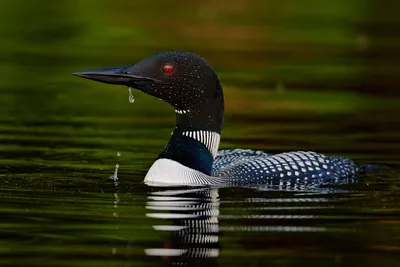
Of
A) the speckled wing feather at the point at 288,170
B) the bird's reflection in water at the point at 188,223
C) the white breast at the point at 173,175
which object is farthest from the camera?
the speckled wing feather at the point at 288,170

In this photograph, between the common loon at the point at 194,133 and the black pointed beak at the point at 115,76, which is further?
the common loon at the point at 194,133

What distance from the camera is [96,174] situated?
943 centimetres

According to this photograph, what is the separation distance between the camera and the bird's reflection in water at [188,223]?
664 cm

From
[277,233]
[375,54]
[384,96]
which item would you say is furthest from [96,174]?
[375,54]

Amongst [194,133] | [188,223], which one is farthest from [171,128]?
[188,223]

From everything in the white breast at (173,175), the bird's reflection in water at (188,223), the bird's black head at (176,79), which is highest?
the bird's black head at (176,79)

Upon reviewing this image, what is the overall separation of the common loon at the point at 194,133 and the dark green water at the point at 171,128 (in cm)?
27

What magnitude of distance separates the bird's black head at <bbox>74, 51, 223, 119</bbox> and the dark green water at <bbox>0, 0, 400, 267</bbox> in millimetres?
641

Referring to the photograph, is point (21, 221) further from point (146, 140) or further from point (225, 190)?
point (146, 140)

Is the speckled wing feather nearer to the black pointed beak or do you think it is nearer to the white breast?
the white breast

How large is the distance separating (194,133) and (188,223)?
65.4 inches

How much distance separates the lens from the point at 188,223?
7.55m

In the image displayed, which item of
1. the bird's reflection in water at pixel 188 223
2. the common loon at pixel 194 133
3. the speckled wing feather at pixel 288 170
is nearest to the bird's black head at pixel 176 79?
the common loon at pixel 194 133

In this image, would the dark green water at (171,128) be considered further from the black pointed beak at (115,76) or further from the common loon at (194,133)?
the black pointed beak at (115,76)
